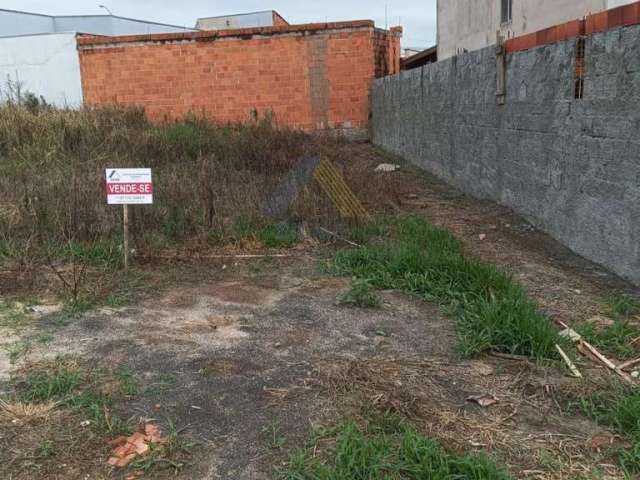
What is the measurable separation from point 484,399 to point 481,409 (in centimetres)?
8

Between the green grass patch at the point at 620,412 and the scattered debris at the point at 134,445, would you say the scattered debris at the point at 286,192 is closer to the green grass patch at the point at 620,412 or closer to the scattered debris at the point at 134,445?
the scattered debris at the point at 134,445

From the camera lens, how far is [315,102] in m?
16.5

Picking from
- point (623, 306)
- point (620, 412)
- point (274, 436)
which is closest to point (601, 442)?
point (620, 412)

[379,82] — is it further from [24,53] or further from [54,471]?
[54,471]

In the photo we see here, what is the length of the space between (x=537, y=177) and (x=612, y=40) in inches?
70.2

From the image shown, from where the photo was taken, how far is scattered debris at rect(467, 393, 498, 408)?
285cm

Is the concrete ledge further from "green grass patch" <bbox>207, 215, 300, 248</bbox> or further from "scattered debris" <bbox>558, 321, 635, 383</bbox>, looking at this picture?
"scattered debris" <bbox>558, 321, 635, 383</bbox>

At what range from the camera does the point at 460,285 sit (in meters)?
A: 4.31

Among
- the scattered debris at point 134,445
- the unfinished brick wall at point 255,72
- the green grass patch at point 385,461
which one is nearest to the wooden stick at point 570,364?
the green grass patch at point 385,461

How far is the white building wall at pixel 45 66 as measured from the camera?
1752 cm

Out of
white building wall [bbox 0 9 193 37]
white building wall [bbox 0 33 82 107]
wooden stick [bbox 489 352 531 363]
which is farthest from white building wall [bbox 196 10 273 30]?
wooden stick [bbox 489 352 531 363]

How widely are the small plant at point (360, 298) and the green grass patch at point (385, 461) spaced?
5.64 feet

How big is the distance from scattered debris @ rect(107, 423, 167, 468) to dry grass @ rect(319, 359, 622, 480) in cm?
89

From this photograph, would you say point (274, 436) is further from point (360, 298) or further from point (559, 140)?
point (559, 140)
